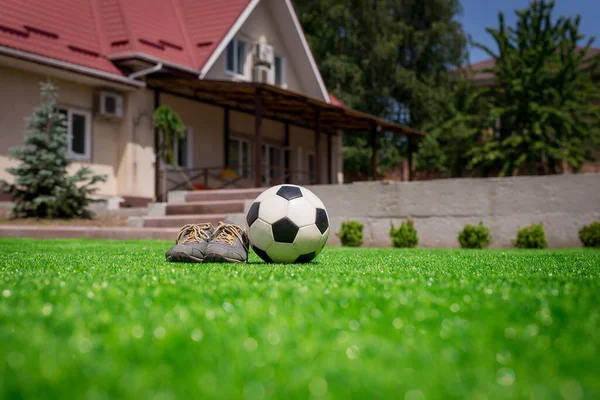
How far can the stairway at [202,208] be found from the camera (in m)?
13.1

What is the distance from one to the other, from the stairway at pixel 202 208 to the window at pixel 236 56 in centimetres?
745

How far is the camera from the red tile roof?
15055 millimetres

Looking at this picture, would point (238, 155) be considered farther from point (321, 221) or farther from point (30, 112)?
point (321, 221)

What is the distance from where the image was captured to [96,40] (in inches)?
669

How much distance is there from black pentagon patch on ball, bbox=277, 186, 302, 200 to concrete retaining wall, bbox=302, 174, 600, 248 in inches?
268

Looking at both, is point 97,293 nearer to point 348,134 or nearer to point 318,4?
point 348,134

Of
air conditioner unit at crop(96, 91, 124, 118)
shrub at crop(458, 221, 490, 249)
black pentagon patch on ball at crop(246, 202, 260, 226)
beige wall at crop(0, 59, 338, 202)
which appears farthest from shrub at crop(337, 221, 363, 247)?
air conditioner unit at crop(96, 91, 124, 118)

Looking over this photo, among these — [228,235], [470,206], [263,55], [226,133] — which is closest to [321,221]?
[228,235]

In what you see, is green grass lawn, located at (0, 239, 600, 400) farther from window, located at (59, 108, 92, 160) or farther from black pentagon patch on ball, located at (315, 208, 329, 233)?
window, located at (59, 108, 92, 160)

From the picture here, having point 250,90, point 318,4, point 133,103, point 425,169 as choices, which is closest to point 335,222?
point 250,90

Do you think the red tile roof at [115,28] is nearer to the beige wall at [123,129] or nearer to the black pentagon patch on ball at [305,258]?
the beige wall at [123,129]

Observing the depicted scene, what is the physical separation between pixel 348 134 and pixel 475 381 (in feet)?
113

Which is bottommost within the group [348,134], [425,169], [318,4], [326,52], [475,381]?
[475,381]

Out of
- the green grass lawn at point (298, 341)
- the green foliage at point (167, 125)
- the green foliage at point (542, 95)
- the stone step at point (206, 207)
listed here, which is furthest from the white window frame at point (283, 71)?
the green grass lawn at point (298, 341)
